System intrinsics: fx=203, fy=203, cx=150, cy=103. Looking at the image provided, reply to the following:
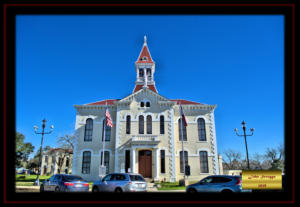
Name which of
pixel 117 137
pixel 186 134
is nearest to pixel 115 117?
pixel 117 137

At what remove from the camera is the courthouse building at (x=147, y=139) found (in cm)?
2398

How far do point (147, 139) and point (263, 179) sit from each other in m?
19.2

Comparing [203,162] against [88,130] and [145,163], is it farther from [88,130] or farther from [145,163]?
[88,130]

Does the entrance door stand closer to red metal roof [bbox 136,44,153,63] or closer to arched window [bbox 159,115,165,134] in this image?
arched window [bbox 159,115,165,134]

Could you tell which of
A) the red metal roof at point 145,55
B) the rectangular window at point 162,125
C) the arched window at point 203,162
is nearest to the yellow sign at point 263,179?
the rectangular window at point 162,125

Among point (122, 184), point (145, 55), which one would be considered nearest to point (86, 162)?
point (122, 184)

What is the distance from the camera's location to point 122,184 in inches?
471

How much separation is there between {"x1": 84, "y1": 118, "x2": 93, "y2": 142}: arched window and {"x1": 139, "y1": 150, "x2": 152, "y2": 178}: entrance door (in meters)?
6.89

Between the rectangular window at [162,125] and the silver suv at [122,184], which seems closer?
the silver suv at [122,184]

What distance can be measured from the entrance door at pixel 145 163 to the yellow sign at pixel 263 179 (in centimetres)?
1877

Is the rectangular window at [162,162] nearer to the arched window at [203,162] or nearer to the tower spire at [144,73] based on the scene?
the arched window at [203,162]
